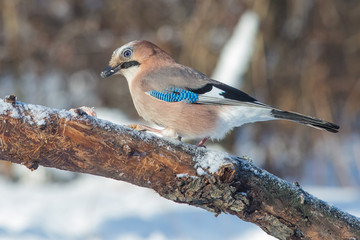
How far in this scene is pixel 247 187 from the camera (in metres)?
2.57

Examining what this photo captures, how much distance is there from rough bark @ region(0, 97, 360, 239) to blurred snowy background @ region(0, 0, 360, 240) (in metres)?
3.68

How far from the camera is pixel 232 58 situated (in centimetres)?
665

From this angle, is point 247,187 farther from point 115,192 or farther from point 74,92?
point 74,92

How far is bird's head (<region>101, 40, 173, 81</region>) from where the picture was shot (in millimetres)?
3408

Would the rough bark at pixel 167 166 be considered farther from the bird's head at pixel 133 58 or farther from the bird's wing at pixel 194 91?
the bird's head at pixel 133 58

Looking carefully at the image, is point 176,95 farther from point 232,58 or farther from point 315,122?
point 232,58

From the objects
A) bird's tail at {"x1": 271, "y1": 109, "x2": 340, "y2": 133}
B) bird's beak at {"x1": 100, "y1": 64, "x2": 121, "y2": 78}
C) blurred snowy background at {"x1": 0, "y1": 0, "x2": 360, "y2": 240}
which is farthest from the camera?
blurred snowy background at {"x1": 0, "y1": 0, "x2": 360, "y2": 240}

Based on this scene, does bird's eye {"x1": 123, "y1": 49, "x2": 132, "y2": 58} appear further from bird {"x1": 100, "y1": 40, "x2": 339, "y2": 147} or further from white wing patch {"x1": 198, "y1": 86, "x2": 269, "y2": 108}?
white wing patch {"x1": 198, "y1": 86, "x2": 269, "y2": 108}

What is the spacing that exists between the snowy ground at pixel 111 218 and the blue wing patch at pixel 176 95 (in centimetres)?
136

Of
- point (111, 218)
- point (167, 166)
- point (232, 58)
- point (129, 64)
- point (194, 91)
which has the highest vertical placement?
point (232, 58)

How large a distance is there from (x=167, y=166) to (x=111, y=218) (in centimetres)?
206

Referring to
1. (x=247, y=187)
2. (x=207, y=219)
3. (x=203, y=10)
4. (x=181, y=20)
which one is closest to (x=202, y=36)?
(x=203, y=10)

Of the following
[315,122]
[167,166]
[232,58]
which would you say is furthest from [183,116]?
[232,58]

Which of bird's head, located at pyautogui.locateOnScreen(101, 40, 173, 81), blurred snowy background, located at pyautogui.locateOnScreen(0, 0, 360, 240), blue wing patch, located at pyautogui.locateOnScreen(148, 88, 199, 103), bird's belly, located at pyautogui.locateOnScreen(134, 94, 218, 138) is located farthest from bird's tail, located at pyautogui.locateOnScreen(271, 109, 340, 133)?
blurred snowy background, located at pyautogui.locateOnScreen(0, 0, 360, 240)
